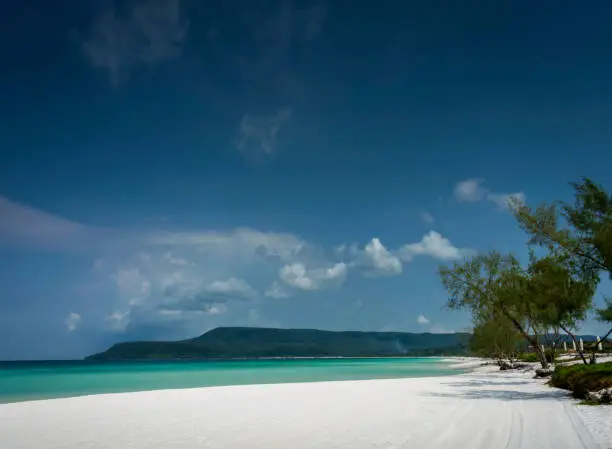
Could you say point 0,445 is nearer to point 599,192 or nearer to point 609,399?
point 609,399

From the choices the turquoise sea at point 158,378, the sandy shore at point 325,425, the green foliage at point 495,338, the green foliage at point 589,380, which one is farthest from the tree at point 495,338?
the sandy shore at point 325,425

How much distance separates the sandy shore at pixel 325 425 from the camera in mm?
11727

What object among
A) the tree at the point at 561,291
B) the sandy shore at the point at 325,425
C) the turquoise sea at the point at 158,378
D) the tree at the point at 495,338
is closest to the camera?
the sandy shore at the point at 325,425

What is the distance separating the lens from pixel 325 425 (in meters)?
14.9

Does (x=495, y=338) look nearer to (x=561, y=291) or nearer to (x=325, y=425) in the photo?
(x=561, y=291)

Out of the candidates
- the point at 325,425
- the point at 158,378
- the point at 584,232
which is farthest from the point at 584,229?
the point at 158,378

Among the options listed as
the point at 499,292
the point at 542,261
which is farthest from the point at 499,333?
the point at 542,261

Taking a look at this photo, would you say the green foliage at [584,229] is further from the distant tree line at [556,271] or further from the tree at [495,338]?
the tree at [495,338]

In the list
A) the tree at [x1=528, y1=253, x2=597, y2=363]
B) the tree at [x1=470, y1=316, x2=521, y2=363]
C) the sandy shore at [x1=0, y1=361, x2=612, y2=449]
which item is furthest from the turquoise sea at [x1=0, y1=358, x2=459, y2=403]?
the tree at [x1=528, y1=253, x2=597, y2=363]

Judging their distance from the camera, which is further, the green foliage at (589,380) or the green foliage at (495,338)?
the green foliage at (495,338)

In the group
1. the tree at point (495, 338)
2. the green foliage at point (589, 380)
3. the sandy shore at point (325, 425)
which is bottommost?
the sandy shore at point (325, 425)

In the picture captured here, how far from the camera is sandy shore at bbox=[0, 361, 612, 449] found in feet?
38.5

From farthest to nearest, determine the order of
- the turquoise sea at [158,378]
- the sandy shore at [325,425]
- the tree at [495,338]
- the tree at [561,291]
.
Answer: the tree at [495,338], the turquoise sea at [158,378], the tree at [561,291], the sandy shore at [325,425]

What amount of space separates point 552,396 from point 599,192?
8788mm
